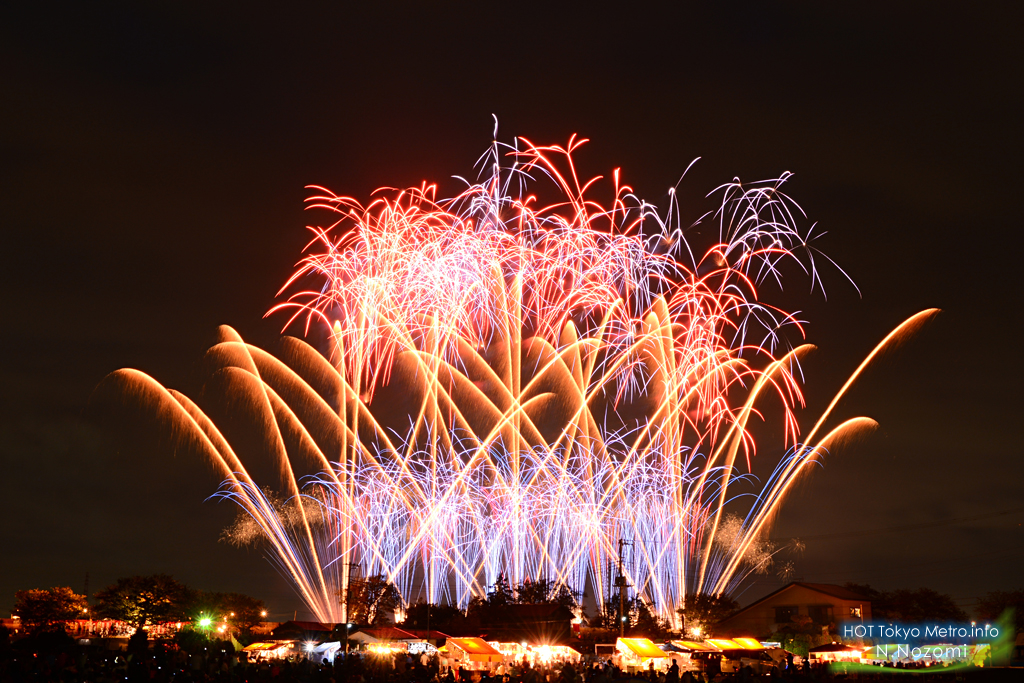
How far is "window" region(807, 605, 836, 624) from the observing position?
7123cm

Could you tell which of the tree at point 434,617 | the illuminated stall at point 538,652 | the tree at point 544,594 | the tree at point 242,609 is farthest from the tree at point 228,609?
the illuminated stall at point 538,652

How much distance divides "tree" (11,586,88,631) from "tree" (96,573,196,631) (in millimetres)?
3478

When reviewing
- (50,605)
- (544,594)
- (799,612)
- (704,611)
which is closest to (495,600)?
(544,594)

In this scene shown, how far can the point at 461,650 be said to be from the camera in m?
41.3

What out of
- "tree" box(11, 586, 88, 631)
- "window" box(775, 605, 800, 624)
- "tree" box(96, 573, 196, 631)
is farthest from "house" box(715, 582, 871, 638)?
"tree" box(11, 586, 88, 631)

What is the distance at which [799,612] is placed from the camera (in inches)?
2862

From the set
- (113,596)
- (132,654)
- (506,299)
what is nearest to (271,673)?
(132,654)

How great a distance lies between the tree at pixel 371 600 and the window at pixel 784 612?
29.3 m

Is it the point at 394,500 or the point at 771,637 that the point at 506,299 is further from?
the point at 771,637

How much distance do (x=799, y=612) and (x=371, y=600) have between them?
107 ft

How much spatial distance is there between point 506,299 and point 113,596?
166ft

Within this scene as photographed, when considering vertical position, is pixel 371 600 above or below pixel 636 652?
above

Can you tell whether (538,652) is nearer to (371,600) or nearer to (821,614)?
(371,600)

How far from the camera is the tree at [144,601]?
70.9m
